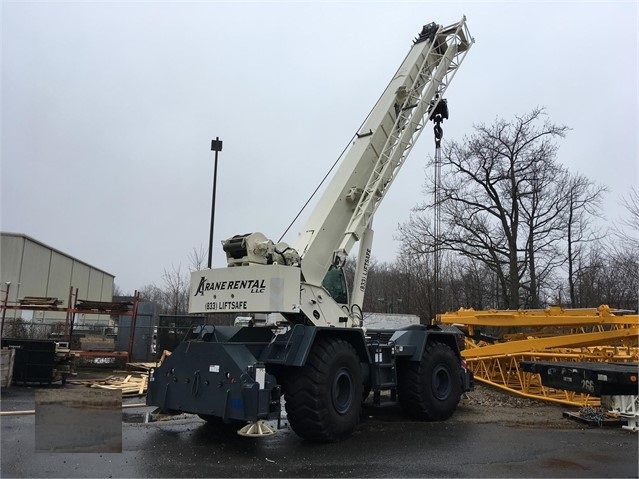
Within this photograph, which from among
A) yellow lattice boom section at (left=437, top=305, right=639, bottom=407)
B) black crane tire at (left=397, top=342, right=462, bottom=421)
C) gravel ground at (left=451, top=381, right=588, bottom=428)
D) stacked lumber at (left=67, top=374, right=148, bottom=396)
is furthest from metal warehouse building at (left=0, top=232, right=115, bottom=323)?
black crane tire at (left=397, top=342, right=462, bottom=421)

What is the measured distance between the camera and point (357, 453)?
7363 mm

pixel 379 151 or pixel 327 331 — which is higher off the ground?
pixel 379 151

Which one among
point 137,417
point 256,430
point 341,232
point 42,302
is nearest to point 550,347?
point 341,232

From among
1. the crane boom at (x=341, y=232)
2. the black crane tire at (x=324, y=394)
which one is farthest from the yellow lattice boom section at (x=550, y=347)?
the black crane tire at (x=324, y=394)

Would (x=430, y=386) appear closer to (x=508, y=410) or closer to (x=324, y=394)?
(x=508, y=410)

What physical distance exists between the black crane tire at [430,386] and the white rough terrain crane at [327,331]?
0.02 m

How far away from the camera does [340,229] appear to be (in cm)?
987

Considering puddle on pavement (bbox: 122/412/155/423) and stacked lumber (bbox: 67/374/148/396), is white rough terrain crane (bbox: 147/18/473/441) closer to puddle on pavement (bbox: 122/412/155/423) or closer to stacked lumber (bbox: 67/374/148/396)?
puddle on pavement (bbox: 122/412/155/423)

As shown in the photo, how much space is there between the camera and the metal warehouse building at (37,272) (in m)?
34.7

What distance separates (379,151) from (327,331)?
13.5ft

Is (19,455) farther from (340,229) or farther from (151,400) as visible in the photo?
(340,229)

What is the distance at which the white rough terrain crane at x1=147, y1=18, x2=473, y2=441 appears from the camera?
7672 mm

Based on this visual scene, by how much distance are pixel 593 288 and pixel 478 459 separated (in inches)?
1358

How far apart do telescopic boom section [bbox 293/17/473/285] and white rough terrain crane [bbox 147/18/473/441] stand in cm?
2
